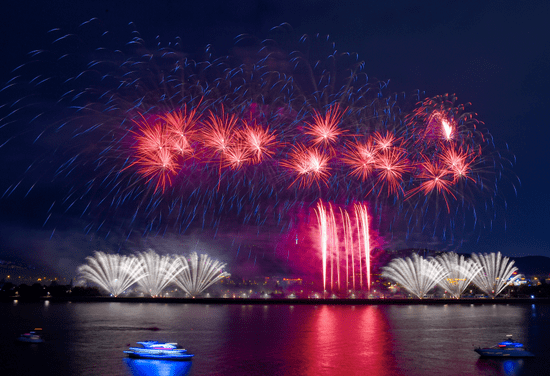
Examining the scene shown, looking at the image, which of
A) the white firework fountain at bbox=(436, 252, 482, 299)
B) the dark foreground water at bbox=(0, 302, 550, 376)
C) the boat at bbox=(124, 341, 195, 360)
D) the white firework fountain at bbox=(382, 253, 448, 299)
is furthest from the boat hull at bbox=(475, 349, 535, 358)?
the white firework fountain at bbox=(436, 252, 482, 299)

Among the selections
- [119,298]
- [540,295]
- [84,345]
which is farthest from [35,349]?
[540,295]

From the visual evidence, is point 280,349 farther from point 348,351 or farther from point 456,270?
point 456,270

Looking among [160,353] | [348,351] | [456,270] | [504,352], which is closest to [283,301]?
[456,270]

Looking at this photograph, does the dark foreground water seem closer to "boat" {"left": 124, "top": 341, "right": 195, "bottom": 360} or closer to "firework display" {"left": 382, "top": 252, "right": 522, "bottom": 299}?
"boat" {"left": 124, "top": 341, "right": 195, "bottom": 360}

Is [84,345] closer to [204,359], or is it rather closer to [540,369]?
[204,359]

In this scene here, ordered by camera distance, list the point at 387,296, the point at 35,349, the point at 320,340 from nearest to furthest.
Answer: the point at 35,349, the point at 320,340, the point at 387,296

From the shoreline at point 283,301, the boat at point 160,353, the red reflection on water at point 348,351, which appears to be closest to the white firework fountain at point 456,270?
the shoreline at point 283,301

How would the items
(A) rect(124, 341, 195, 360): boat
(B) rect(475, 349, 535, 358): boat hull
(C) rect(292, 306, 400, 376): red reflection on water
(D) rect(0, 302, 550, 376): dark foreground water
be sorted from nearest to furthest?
1. (C) rect(292, 306, 400, 376): red reflection on water
2. (D) rect(0, 302, 550, 376): dark foreground water
3. (A) rect(124, 341, 195, 360): boat
4. (B) rect(475, 349, 535, 358): boat hull
